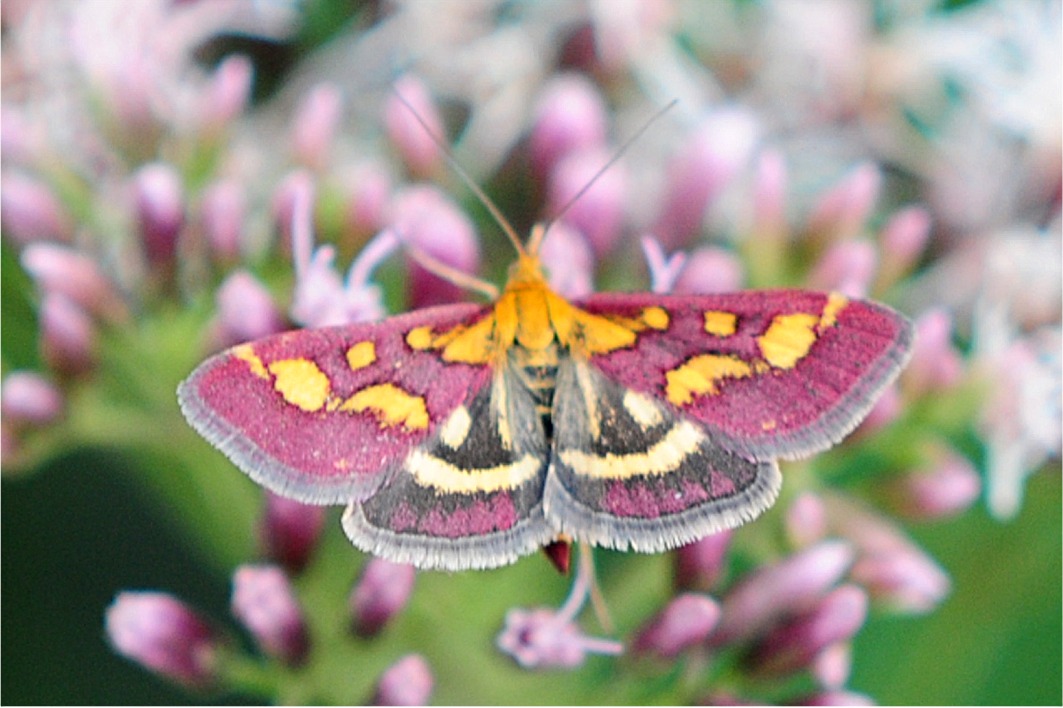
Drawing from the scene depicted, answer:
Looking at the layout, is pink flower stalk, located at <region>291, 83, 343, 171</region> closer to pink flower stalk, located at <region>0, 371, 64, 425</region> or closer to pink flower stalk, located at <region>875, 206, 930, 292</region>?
pink flower stalk, located at <region>0, 371, 64, 425</region>

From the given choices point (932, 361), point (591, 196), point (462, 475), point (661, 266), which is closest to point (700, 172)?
point (591, 196)

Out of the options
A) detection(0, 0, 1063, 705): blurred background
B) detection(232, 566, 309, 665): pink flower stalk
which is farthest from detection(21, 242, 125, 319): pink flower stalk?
detection(232, 566, 309, 665): pink flower stalk

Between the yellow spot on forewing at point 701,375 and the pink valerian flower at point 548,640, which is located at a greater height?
the yellow spot on forewing at point 701,375

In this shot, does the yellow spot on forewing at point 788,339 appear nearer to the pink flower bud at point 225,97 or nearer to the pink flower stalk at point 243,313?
the pink flower stalk at point 243,313

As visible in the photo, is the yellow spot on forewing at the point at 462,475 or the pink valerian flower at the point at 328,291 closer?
the yellow spot on forewing at the point at 462,475

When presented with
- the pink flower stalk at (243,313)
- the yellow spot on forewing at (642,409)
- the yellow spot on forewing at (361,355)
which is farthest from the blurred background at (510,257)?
the yellow spot on forewing at (642,409)

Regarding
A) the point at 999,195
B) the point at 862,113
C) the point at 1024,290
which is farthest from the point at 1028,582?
the point at 862,113
